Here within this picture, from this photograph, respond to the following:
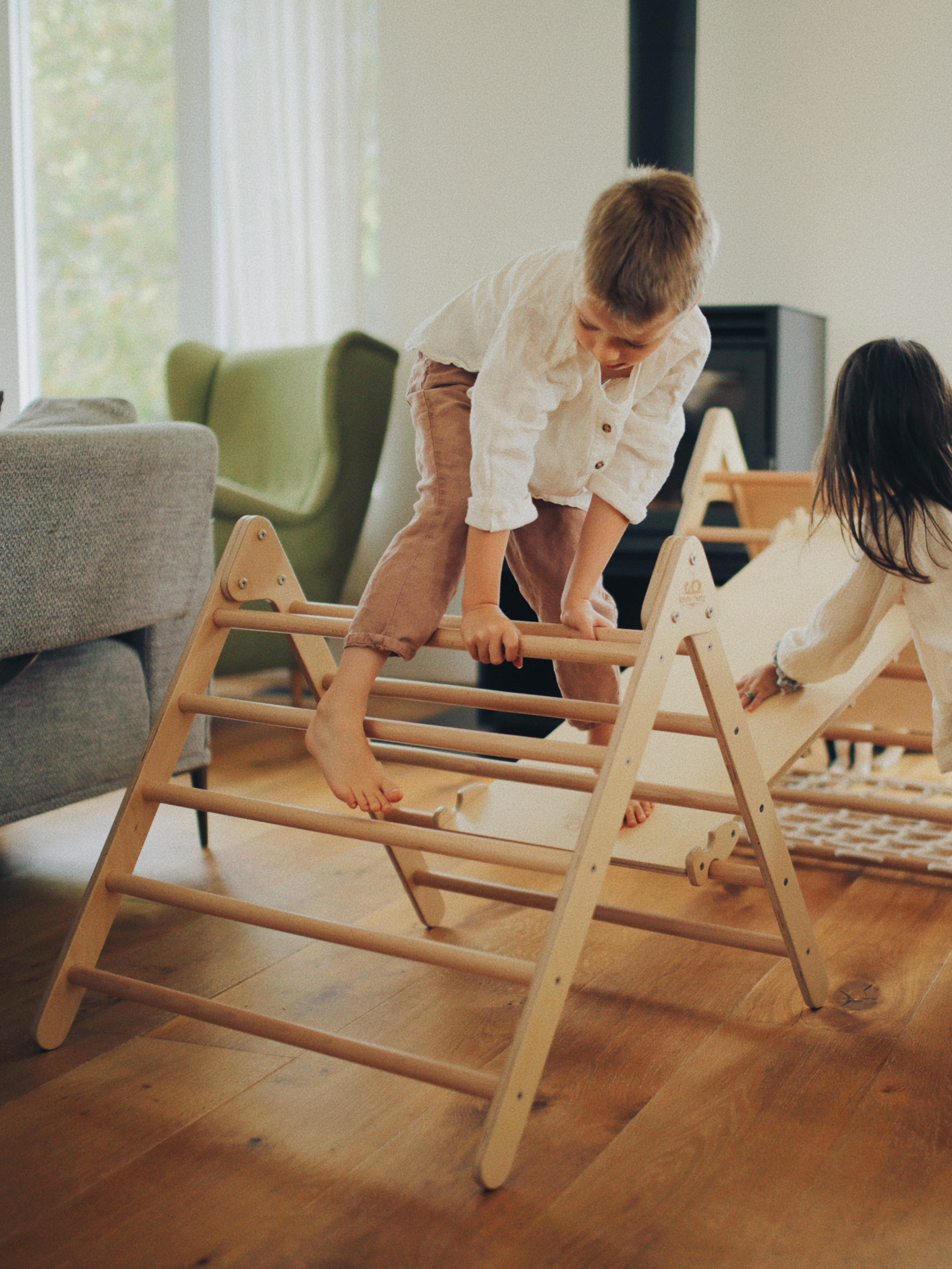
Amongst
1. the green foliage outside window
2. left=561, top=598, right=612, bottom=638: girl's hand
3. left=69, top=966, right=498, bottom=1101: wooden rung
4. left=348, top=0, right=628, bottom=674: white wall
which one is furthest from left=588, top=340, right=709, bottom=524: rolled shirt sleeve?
the green foliage outside window

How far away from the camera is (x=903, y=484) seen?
59.7 inches

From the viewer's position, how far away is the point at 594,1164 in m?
1.05

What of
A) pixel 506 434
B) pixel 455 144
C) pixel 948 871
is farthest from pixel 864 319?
pixel 506 434

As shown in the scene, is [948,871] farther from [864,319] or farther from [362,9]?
[362,9]

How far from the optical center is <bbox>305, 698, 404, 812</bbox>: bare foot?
1276 mm

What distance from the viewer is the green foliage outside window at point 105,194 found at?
3.73 meters

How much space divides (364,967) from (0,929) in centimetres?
53

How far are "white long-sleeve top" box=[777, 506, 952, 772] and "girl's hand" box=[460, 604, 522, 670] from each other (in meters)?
0.58

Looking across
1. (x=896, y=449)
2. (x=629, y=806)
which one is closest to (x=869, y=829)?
(x=629, y=806)

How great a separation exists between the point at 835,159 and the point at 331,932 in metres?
2.67

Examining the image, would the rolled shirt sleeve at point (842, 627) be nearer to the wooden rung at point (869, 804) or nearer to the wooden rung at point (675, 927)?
the wooden rung at point (869, 804)

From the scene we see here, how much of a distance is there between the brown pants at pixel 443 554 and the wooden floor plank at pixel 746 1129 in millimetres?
438

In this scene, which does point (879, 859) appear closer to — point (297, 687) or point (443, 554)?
point (443, 554)

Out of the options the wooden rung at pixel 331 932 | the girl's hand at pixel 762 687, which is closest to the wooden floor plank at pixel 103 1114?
the wooden rung at pixel 331 932
